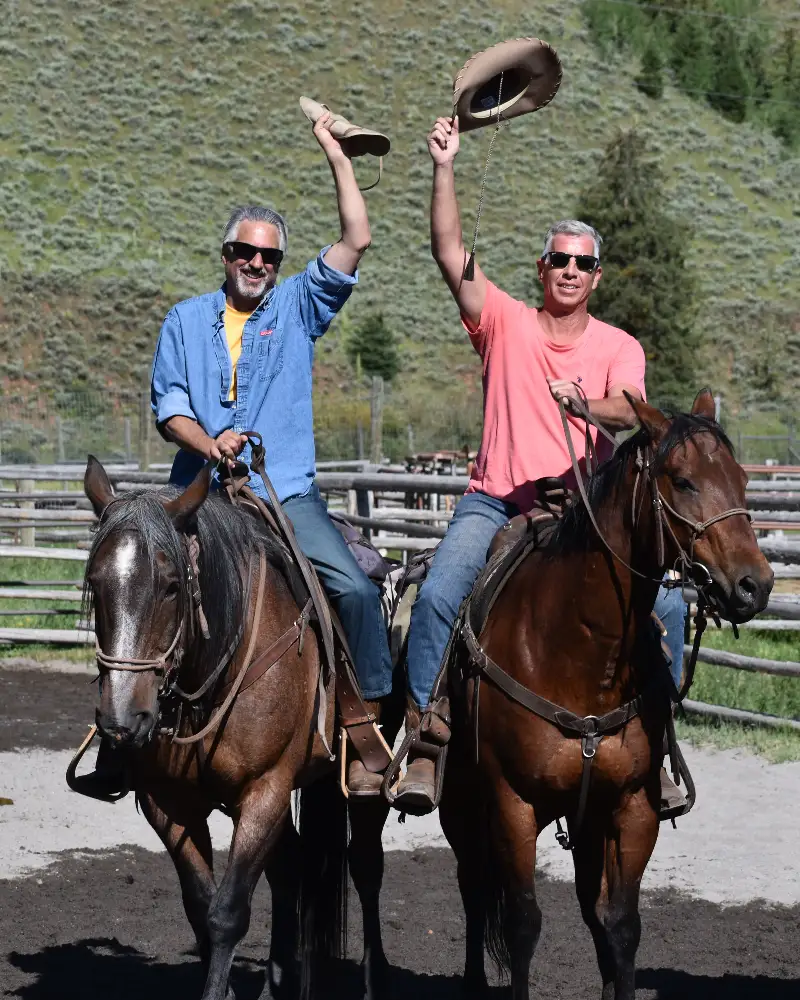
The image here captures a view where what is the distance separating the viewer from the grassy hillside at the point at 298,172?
39531 millimetres

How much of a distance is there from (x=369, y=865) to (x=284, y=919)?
1.29ft

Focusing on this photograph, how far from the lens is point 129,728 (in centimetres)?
378

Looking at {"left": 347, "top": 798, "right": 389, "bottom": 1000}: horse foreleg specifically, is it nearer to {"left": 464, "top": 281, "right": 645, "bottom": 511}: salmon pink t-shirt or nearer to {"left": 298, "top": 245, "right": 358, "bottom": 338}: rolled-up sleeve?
{"left": 464, "top": 281, "right": 645, "bottom": 511}: salmon pink t-shirt

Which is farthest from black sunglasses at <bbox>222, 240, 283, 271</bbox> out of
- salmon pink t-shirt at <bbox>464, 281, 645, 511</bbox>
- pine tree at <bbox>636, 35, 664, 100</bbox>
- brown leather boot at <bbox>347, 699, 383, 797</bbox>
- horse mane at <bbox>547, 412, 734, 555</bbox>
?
pine tree at <bbox>636, 35, 664, 100</bbox>

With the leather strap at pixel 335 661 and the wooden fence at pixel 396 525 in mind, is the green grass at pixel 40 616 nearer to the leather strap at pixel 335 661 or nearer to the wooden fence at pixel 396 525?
the wooden fence at pixel 396 525

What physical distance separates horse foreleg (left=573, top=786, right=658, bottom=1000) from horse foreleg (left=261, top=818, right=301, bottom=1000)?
47.4 inches

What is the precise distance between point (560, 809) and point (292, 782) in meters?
0.87

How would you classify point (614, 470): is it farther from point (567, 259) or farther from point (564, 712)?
point (567, 259)

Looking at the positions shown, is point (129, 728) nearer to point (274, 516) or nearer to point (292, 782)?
point (292, 782)

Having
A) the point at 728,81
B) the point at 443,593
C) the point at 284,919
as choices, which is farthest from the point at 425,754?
the point at 728,81

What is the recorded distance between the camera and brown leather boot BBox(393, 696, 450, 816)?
475 centimetres

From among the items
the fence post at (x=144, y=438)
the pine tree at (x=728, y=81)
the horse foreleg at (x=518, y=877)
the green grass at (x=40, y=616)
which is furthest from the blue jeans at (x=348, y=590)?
the pine tree at (x=728, y=81)

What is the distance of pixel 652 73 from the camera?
59281 millimetres

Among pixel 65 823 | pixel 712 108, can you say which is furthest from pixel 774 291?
pixel 65 823
